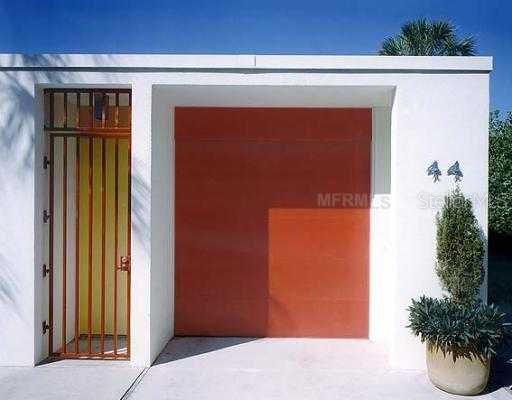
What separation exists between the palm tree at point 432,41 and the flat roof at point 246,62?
348 inches

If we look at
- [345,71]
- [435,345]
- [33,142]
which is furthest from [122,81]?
[435,345]

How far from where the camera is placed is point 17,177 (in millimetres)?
4988

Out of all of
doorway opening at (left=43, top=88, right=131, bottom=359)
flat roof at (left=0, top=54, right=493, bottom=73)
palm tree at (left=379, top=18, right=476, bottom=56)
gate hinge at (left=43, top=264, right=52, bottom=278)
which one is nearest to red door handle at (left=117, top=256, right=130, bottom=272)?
doorway opening at (left=43, top=88, right=131, bottom=359)

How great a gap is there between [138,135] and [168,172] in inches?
40.1

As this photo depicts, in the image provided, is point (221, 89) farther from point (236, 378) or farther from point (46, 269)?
point (236, 378)

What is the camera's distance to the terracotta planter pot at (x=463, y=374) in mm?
4344

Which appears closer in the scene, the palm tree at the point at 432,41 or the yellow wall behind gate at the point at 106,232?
the yellow wall behind gate at the point at 106,232

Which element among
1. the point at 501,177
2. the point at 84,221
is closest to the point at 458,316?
the point at 84,221

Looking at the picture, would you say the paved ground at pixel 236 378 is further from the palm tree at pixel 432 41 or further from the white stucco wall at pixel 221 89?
the palm tree at pixel 432 41

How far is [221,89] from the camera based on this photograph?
Result: 511cm

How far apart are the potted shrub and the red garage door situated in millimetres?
1508

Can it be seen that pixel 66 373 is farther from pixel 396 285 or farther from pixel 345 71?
pixel 345 71

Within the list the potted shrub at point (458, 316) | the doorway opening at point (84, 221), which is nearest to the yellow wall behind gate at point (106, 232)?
the doorway opening at point (84, 221)

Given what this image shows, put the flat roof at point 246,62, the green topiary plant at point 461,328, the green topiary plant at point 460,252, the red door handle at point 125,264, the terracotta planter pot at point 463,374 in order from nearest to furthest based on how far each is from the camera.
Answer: the green topiary plant at point 461,328 < the terracotta planter pot at point 463,374 < the green topiary plant at point 460,252 < the flat roof at point 246,62 < the red door handle at point 125,264
